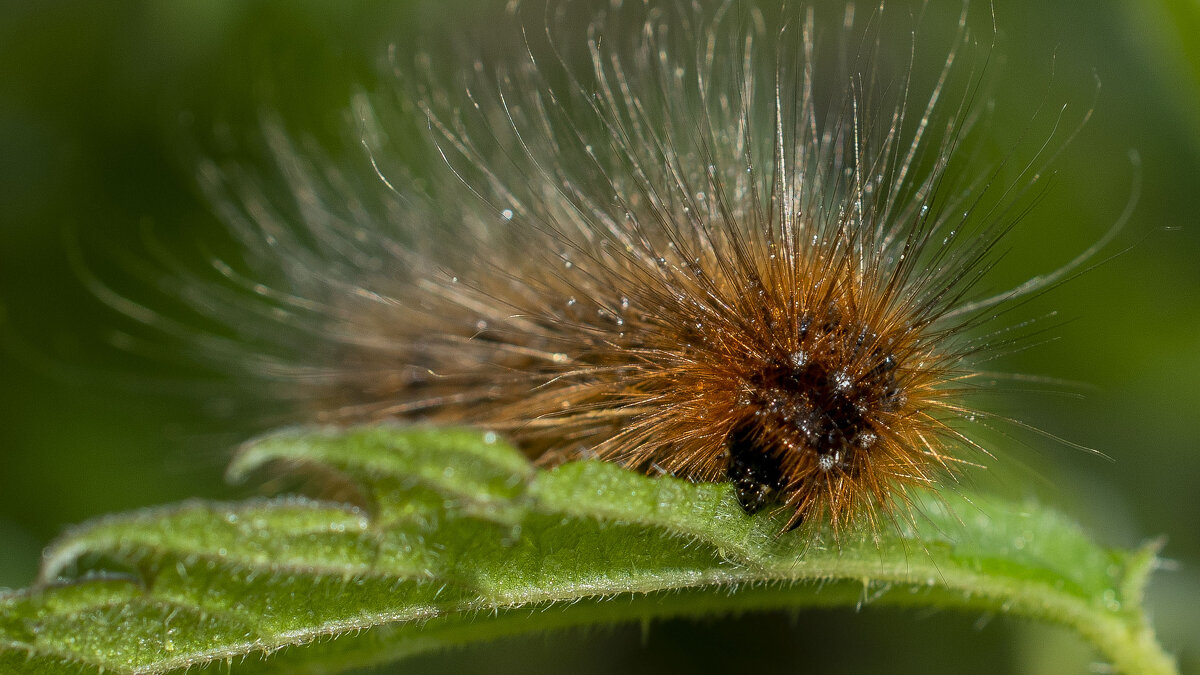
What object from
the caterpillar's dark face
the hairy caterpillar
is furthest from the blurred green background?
the caterpillar's dark face

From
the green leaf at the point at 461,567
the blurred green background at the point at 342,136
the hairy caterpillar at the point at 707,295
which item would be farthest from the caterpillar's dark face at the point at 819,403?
the blurred green background at the point at 342,136

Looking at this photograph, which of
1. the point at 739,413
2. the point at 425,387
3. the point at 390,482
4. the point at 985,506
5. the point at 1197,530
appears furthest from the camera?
the point at 1197,530

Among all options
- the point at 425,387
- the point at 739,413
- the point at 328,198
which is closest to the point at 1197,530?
A: the point at 739,413

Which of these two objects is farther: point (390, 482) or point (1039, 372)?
point (1039, 372)

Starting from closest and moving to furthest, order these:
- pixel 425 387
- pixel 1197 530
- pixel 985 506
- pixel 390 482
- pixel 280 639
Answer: pixel 390 482 → pixel 280 639 → pixel 985 506 → pixel 425 387 → pixel 1197 530

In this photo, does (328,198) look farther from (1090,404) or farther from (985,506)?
(1090,404)

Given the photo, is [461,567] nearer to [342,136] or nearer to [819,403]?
[819,403]

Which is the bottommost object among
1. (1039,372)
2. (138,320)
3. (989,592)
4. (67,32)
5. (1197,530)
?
(1197,530)
